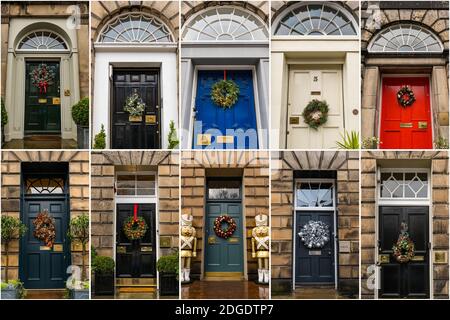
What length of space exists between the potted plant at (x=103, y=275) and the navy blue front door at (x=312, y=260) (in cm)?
197

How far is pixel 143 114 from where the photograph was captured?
707 cm

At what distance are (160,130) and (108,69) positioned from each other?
860 mm

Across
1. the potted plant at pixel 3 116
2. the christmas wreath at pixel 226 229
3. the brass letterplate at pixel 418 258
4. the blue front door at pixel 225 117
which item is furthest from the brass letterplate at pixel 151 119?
the brass letterplate at pixel 418 258

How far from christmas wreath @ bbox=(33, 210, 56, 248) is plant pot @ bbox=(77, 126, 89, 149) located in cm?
88

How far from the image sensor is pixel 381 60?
7102 mm

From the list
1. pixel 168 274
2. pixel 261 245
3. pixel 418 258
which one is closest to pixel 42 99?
pixel 168 274

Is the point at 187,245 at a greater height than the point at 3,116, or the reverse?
the point at 3,116

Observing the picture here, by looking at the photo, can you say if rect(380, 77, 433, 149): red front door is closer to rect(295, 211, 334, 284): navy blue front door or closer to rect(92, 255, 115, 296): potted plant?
rect(295, 211, 334, 284): navy blue front door

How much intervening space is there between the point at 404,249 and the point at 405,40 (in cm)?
224

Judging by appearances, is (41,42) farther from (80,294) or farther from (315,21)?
(315,21)

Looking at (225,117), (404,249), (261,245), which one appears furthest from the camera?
(225,117)

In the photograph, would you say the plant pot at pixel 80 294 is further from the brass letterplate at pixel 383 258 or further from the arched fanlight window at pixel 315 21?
the arched fanlight window at pixel 315 21

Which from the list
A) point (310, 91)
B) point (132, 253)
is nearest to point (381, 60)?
point (310, 91)

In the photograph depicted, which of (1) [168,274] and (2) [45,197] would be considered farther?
(2) [45,197]
